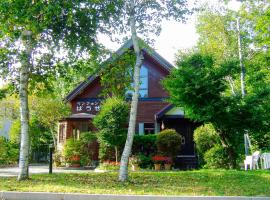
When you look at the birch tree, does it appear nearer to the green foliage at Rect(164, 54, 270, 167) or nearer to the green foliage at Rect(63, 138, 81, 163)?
the green foliage at Rect(164, 54, 270, 167)

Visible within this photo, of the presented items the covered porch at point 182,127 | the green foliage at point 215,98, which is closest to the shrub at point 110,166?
the covered porch at point 182,127

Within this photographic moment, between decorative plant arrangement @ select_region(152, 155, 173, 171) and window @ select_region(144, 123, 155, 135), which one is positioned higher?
window @ select_region(144, 123, 155, 135)

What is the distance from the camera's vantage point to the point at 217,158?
1841cm

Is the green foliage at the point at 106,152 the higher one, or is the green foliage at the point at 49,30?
the green foliage at the point at 49,30

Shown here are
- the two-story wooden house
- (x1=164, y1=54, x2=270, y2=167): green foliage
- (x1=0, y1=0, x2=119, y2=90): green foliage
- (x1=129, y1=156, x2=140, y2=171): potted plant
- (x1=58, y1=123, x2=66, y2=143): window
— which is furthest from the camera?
(x1=58, y1=123, x2=66, y2=143): window

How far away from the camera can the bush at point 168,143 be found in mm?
20469

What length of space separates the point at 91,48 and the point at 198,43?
2093cm

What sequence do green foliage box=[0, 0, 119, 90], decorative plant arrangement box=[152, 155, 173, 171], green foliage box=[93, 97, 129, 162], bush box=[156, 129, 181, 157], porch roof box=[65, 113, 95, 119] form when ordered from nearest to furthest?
green foliage box=[0, 0, 119, 90] → decorative plant arrangement box=[152, 155, 173, 171] → bush box=[156, 129, 181, 157] → green foliage box=[93, 97, 129, 162] → porch roof box=[65, 113, 95, 119]

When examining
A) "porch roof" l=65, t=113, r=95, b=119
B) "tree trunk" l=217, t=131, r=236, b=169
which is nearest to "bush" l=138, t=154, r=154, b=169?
"tree trunk" l=217, t=131, r=236, b=169

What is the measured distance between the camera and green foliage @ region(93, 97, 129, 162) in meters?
21.0

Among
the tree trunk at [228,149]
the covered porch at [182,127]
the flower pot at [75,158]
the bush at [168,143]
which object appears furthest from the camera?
the covered porch at [182,127]

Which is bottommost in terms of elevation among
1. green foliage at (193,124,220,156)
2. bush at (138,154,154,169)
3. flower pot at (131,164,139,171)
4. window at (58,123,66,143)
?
flower pot at (131,164,139,171)

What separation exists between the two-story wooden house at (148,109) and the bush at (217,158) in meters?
5.55

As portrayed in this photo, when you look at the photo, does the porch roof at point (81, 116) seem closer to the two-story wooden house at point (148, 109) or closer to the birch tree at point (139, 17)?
the two-story wooden house at point (148, 109)
